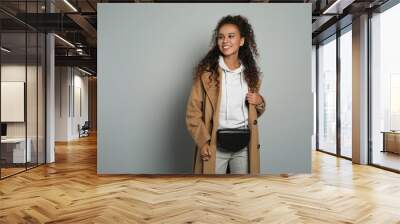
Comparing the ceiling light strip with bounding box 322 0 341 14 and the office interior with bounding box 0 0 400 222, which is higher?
the ceiling light strip with bounding box 322 0 341 14

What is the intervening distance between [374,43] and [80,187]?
6.37 meters

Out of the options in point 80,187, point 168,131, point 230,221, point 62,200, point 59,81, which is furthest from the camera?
point 59,81

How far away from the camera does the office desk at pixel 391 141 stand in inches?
301

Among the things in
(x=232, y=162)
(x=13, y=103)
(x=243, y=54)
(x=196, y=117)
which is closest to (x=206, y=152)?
(x=232, y=162)

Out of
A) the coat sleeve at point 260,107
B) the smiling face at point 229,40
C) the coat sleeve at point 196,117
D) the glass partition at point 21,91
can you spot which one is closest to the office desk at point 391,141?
the coat sleeve at point 260,107

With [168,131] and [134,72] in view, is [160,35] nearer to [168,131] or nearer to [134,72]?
[134,72]

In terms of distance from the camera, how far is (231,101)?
604cm

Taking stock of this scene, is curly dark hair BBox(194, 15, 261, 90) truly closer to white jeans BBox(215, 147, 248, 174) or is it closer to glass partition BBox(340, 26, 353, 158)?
white jeans BBox(215, 147, 248, 174)

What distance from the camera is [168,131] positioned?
6.47m

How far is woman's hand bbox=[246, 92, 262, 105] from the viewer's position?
20.1 feet

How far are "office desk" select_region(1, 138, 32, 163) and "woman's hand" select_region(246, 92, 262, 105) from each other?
4.10m

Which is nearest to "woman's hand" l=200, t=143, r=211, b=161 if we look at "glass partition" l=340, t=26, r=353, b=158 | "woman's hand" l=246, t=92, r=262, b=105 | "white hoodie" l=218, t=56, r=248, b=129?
"white hoodie" l=218, t=56, r=248, b=129

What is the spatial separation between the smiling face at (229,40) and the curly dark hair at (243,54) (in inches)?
2.5

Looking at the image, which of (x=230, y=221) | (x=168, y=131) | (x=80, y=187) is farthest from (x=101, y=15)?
(x=230, y=221)
